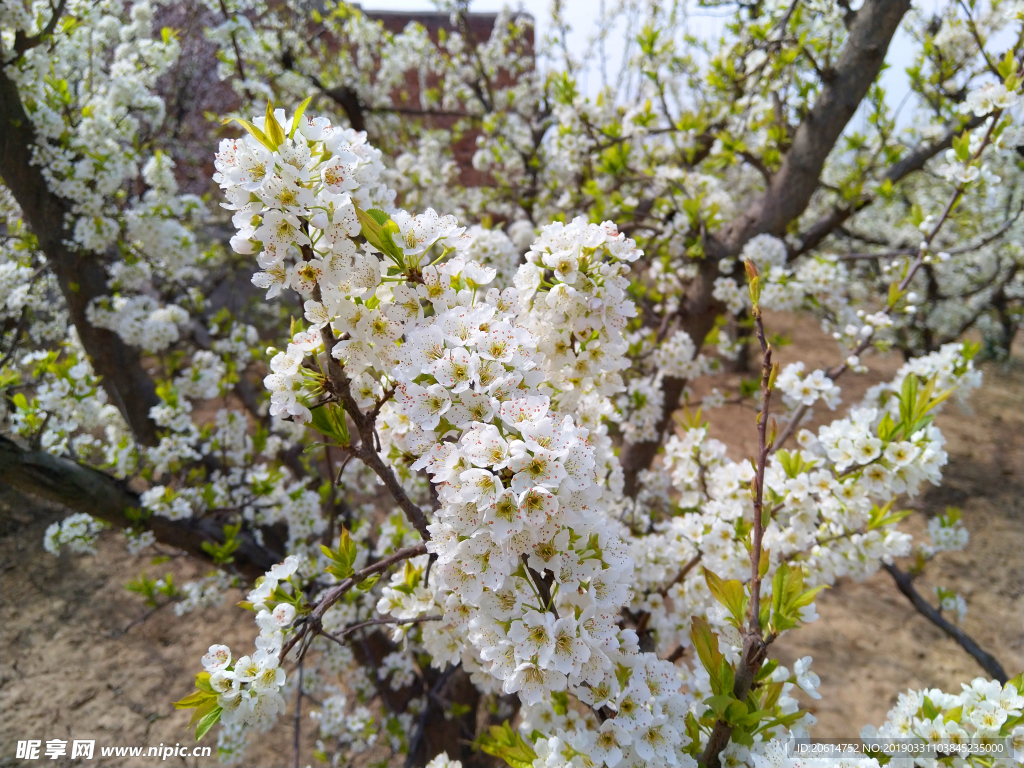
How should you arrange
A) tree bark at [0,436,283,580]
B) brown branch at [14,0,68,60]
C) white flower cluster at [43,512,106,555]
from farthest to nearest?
white flower cluster at [43,512,106,555] < brown branch at [14,0,68,60] < tree bark at [0,436,283,580]

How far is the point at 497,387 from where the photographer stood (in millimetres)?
978

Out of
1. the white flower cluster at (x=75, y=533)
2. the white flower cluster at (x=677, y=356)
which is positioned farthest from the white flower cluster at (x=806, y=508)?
the white flower cluster at (x=75, y=533)

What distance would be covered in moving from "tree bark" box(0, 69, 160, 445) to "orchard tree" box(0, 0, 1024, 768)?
15 mm

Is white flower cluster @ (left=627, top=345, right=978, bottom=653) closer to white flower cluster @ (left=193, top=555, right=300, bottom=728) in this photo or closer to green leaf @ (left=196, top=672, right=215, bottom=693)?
white flower cluster @ (left=193, top=555, right=300, bottom=728)

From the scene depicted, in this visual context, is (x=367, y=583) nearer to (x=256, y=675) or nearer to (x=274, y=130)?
(x=256, y=675)

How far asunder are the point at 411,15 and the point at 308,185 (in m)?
14.1

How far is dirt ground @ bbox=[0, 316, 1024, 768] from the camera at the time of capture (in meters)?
3.73

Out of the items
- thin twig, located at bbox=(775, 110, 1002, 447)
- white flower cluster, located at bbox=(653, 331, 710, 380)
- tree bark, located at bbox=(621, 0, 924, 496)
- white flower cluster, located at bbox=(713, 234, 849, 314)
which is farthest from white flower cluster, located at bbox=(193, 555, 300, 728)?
white flower cluster, located at bbox=(713, 234, 849, 314)

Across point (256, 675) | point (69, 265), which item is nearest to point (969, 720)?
point (256, 675)

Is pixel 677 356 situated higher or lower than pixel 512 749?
higher

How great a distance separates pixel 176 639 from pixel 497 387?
4935 mm

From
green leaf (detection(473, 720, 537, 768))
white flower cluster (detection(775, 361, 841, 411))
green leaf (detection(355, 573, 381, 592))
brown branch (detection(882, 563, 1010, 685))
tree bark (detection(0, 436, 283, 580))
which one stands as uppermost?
white flower cluster (detection(775, 361, 841, 411))

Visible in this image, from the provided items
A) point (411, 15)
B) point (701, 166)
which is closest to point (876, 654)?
point (701, 166)

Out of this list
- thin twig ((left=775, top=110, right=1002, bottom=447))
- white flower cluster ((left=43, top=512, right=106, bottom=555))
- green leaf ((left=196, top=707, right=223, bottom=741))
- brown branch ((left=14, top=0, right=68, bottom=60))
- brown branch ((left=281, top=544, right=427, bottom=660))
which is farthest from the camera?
Result: white flower cluster ((left=43, top=512, right=106, bottom=555))
